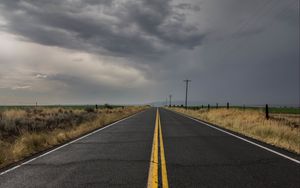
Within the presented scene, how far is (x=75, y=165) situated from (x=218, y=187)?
3981 mm

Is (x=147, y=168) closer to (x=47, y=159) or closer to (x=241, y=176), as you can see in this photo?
(x=241, y=176)

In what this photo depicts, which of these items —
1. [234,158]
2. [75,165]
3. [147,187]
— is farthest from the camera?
[234,158]

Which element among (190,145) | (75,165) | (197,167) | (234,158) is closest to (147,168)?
(197,167)

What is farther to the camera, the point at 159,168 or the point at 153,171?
the point at 159,168

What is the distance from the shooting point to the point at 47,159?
9.14 metres

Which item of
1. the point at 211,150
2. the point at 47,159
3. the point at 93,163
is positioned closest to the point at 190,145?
the point at 211,150

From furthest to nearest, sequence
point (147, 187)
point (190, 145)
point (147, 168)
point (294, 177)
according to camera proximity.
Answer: point (190, 145) → point (147, 168) → point (294, 177) → point (147, 187)

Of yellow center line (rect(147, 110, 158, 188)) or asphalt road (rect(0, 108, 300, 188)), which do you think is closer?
yellow center line (rect(147, 110, 158, 188))

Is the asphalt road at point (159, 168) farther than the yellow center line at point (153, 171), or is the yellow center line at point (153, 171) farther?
the asphalt road at point (159, 168)

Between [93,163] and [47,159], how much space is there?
174 centimetres

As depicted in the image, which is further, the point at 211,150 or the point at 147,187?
the point at 211,150

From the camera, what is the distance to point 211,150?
1049 cm

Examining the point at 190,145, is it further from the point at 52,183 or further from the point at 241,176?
the point at 52,183

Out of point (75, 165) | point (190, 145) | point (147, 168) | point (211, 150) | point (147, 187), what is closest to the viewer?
point (147, 187)
